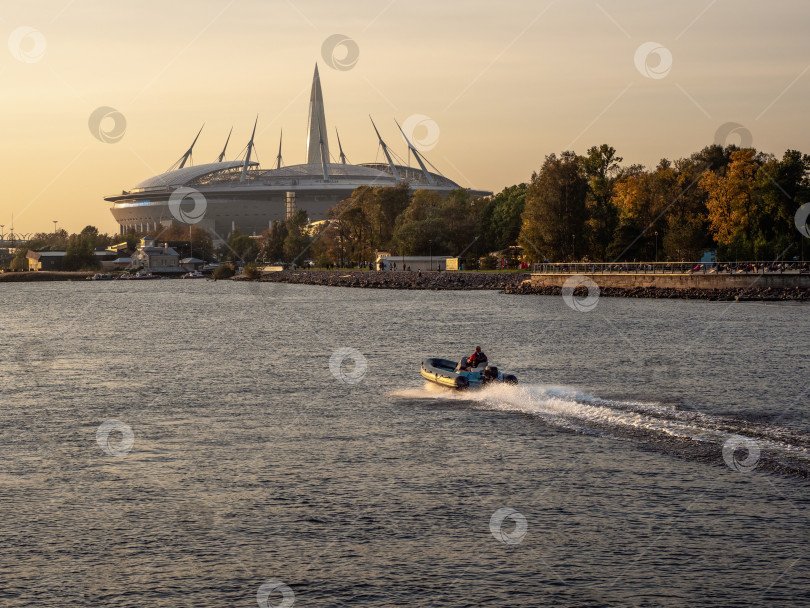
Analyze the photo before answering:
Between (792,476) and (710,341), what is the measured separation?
32.0 meters

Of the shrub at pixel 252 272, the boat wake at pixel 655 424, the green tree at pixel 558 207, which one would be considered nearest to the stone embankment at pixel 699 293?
the green tree at pixel 558 207

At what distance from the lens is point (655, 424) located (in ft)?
88.2

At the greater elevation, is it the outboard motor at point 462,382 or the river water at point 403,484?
the outboard motor at point 462,382

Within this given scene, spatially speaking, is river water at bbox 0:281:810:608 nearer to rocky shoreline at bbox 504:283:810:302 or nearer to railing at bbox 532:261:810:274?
rocky shoreline at bbox 504:283:810:302

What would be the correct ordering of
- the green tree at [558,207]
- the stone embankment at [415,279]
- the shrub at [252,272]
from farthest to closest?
the shrub at [252,272] < the stone embankment at [415,279] < the green tree at [558,207]

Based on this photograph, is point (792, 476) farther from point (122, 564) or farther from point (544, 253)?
point (544, 253)

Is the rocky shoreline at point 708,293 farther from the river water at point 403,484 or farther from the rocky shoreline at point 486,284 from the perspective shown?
the river water at point 403,484

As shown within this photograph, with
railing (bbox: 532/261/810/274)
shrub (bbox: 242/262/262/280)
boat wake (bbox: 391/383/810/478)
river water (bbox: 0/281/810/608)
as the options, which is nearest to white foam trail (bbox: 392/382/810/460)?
boat wake (bbox: 391/383/810/478)

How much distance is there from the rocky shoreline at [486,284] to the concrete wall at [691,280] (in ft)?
2.45

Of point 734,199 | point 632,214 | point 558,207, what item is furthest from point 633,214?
point 734,199

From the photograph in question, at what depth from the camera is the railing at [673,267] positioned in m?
90.2

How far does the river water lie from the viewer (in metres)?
15.5

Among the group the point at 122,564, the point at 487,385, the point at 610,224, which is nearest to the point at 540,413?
the point at 487,385

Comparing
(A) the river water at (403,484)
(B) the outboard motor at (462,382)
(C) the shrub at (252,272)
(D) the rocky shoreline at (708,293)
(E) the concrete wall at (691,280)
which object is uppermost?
(C) the shrub at (252,272)
